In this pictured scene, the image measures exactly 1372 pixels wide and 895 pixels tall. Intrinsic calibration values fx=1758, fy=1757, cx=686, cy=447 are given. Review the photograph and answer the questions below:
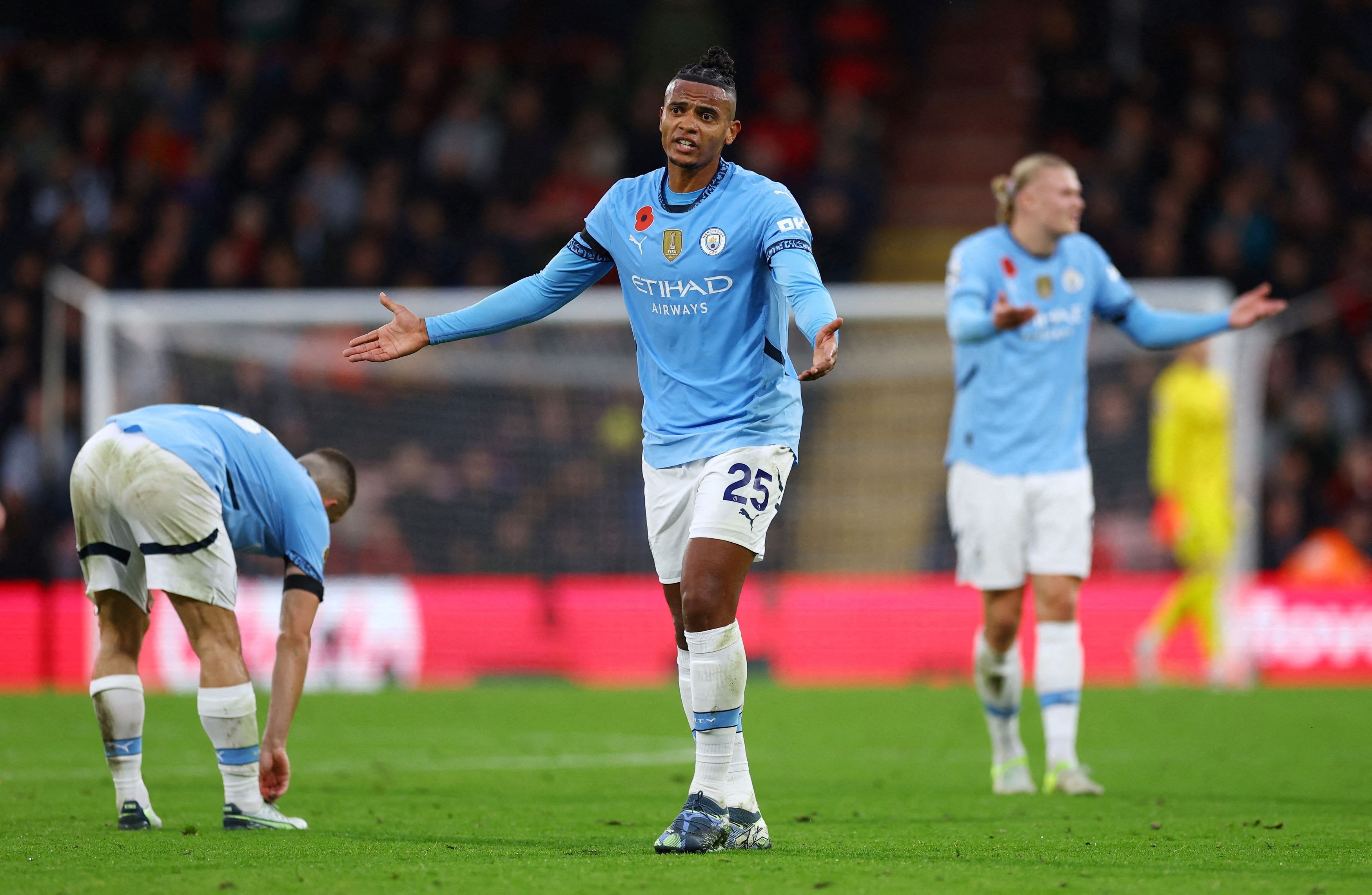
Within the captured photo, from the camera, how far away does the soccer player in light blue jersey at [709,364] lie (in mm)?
5645

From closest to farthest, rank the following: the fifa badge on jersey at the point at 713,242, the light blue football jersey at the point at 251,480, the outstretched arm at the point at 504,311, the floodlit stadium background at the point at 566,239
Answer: the fifa badge on jersey at the point at 713,242
the outstretched arm at the point at 504,311
the light blue football jersey at the point at 251,480
the floodlit stadium background at the point at 566,239

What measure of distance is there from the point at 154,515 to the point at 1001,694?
12.8 ft

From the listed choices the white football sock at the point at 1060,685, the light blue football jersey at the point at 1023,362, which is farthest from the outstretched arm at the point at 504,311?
the white football sock at the point at 1060,685

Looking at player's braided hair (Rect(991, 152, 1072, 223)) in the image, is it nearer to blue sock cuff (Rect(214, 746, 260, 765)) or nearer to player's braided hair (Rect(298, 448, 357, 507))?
player's braided hair (Rect(298, 448, 357, 507))

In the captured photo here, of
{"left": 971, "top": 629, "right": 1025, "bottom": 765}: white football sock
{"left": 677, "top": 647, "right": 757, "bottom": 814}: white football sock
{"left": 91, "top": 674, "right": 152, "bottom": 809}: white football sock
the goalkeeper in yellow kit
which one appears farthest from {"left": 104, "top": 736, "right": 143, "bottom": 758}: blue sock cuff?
the goalkeeper in yellow kit

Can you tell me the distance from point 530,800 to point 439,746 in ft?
9.46

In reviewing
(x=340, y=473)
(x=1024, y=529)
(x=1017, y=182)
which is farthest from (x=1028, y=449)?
(x=340, y=473)

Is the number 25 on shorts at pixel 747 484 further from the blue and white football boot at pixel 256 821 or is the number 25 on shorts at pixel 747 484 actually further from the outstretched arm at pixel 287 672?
the blue and white football boot at pixel 256 821

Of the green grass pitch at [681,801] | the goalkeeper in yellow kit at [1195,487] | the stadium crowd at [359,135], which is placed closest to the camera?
the green grass pitch at [681,801]

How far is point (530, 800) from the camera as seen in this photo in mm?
7523

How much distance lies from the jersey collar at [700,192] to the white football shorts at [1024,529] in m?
2.72

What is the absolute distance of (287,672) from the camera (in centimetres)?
657

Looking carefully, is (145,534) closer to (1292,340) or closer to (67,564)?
(67,564)

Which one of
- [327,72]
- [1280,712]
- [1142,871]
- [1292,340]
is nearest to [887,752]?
[1280,712]
